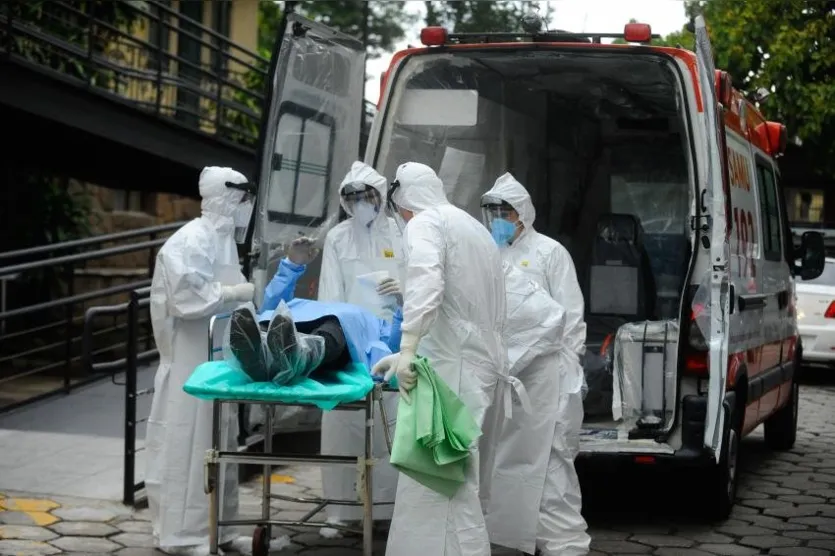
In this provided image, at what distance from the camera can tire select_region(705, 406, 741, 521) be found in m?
7.27

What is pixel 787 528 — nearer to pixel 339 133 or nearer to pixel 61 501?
pixel 339 133

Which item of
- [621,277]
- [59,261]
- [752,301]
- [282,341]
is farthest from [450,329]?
[59,261]

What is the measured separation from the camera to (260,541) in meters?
6.15

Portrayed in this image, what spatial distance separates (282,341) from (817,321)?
9.70 metres

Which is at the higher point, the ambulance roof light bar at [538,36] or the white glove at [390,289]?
the ambulance roof light bar at [538,36]

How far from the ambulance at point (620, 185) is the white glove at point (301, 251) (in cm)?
35

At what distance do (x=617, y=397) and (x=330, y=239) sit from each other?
1.73 m

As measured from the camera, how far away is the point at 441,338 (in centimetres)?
570

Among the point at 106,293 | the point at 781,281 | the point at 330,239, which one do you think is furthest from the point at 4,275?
the point at 781,281

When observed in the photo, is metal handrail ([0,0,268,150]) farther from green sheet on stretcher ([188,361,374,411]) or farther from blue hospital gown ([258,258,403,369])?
green sheet on stretcher ([188,361,374,411])

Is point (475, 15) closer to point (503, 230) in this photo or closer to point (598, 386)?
point (598, 386)

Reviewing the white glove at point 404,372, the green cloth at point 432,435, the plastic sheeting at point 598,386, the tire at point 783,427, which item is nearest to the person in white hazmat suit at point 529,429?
the green cloth at point 432,435

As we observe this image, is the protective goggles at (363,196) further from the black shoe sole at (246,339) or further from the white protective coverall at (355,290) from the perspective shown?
the black shoe sole at (246,339)

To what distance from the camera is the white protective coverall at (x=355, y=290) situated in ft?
22.9
